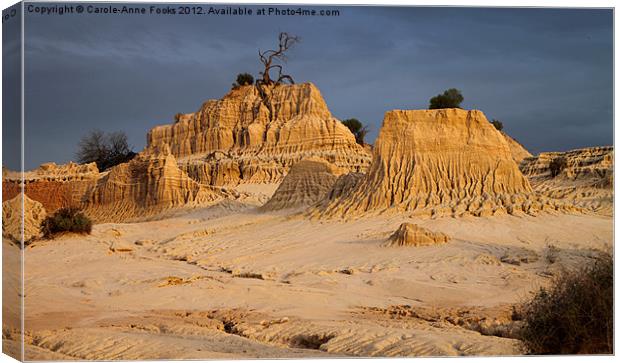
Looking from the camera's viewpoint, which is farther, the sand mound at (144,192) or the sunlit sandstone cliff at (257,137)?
the sunlit sandstone cliff at (257,137)

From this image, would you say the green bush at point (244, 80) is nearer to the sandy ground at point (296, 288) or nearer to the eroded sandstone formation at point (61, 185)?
the eroded sandstone formation at point (61, 185)

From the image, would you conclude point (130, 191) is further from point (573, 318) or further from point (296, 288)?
point (573, 318)

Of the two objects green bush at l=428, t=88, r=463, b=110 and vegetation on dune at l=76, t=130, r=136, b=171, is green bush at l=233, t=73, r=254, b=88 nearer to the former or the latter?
vegetation on dune at l=76, t=130, r=136, b=171

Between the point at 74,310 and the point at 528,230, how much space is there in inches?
340

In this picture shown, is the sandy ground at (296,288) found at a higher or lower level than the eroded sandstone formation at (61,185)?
lower

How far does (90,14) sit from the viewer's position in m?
11.2

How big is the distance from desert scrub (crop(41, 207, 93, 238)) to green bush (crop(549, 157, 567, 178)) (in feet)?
53.4

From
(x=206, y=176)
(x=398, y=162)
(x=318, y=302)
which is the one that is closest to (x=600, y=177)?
(x=398, y=162)

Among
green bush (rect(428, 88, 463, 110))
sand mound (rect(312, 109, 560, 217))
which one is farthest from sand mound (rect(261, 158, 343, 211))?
green bush (rect(428, 88, 463, 110))

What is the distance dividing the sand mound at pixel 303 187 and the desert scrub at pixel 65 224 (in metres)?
6.15

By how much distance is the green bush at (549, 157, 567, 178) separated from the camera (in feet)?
102

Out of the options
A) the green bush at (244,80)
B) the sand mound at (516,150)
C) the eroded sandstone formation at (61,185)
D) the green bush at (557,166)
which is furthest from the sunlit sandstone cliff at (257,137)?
the green bush at (557,166)

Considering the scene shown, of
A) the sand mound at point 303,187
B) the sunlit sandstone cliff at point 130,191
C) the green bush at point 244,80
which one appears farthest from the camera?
the green bush at point 244,80

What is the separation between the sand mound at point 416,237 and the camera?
53.6 feet
